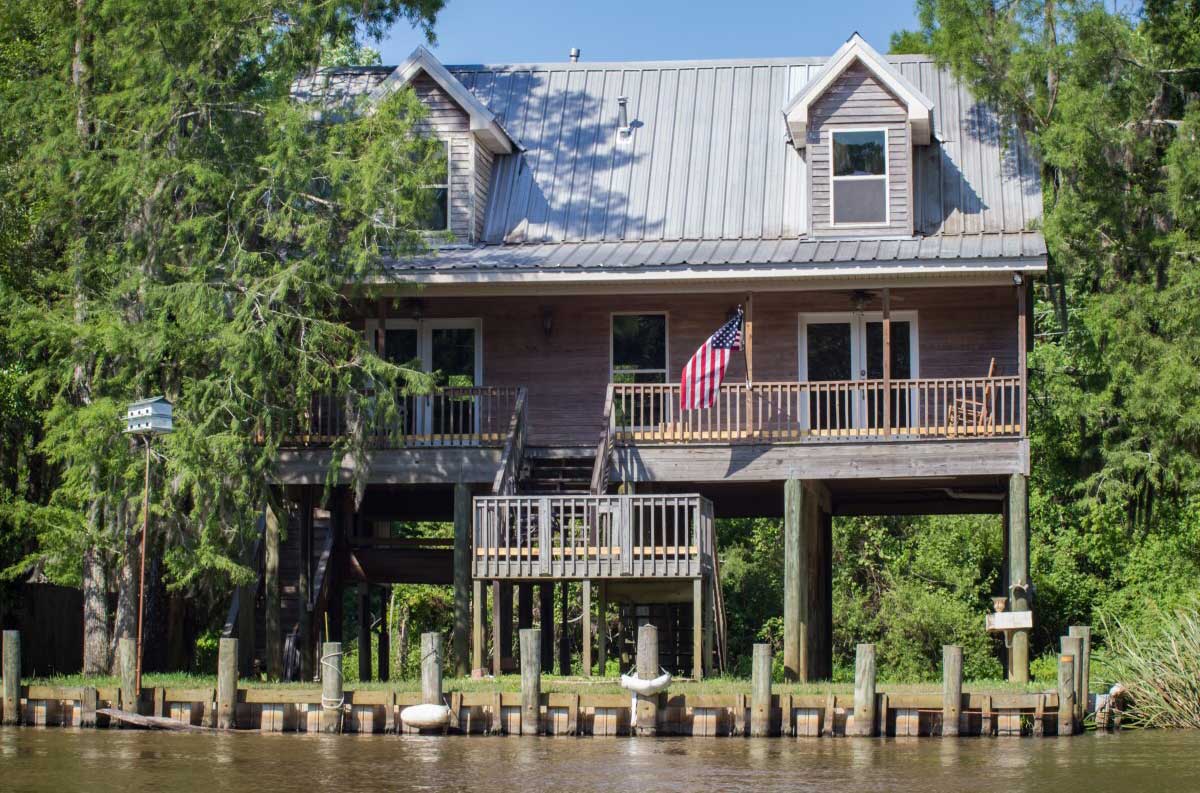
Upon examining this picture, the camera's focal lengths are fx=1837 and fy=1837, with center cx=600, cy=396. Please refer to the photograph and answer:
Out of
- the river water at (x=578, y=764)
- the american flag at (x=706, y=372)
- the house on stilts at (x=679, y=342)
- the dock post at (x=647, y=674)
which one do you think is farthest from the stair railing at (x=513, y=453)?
the river water at (x=578, y=764)

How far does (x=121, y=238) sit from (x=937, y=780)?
14362 mm

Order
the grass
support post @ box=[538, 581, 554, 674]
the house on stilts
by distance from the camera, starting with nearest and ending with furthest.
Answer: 1. the grass
2. the house on stilts
3. support post @ box=[538, 581, 554, 674]

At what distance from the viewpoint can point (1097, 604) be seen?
39.0 meters

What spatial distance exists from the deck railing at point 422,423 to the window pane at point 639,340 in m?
1.94

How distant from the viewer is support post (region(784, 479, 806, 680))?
26.5 metres

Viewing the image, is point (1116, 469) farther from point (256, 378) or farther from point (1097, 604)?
point (256, 378)

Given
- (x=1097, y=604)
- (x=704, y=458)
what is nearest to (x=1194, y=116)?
(x=704, y=458)

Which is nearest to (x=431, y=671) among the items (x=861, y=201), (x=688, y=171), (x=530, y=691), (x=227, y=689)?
(x=530, y=691)

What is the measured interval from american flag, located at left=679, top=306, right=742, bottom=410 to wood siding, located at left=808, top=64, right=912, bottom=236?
3.15 metres

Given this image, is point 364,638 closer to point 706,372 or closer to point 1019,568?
point 706,372

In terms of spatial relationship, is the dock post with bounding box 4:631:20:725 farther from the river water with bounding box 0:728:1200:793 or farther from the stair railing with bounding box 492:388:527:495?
the stair railing with bounding box 492:388:527:495

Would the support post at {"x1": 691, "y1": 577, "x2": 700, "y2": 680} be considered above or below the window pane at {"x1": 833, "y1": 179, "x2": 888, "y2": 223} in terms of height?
below

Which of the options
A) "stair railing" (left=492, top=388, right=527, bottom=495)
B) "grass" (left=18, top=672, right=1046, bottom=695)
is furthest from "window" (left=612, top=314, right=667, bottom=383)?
"grass" (left=18, top=672, right=1046, bottom=695)

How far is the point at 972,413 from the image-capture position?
27.2 m
